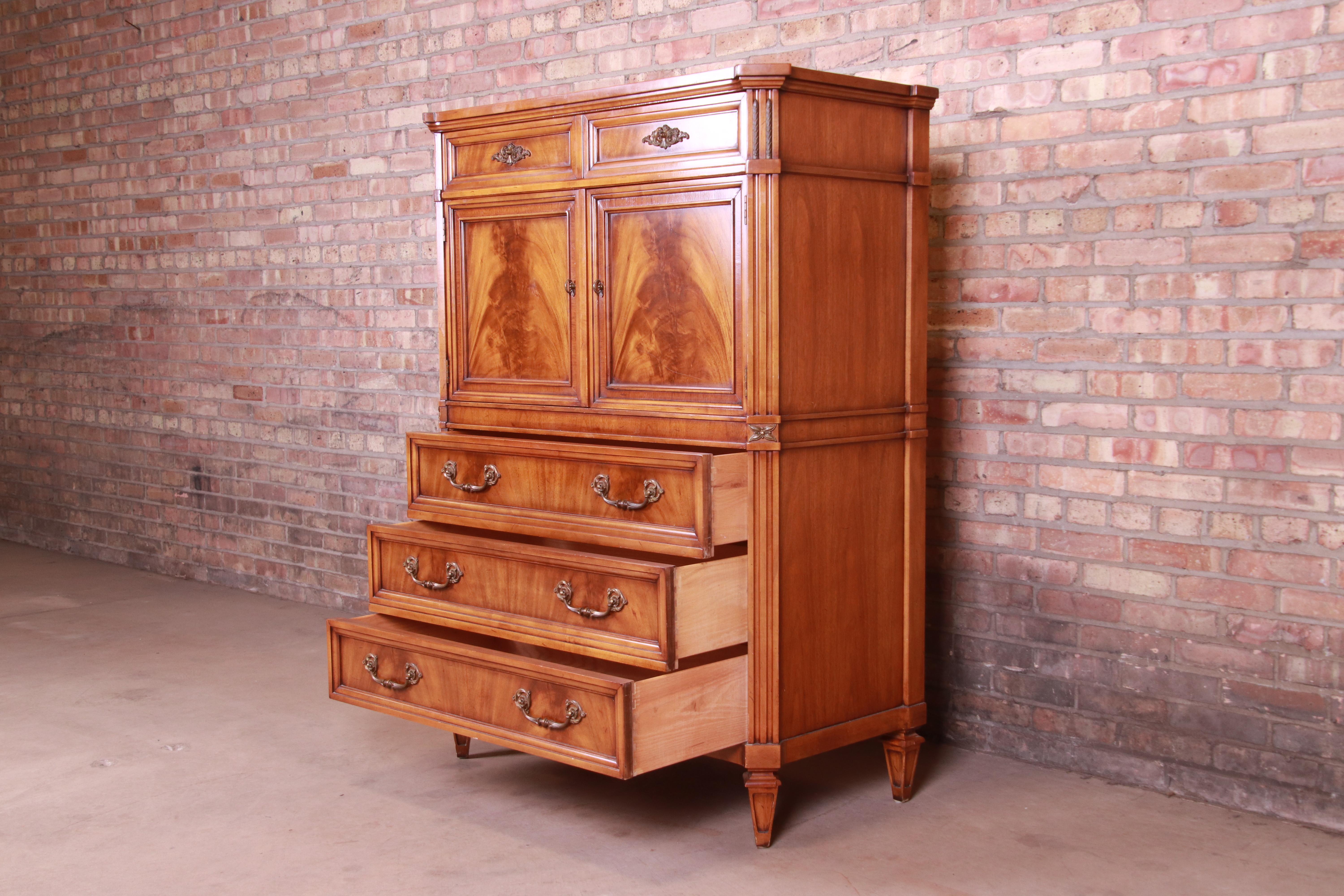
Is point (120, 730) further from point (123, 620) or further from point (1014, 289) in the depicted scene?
point (1014, 289)

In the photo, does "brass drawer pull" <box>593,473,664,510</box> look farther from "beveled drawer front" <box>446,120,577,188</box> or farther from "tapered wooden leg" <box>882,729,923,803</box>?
"tapered wooden leg" <box>882,729,923,803</box>

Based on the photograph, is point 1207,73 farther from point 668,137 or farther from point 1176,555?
point 668,137

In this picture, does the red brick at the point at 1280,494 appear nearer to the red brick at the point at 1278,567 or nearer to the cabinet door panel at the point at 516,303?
the red brick at the point at 1278,567

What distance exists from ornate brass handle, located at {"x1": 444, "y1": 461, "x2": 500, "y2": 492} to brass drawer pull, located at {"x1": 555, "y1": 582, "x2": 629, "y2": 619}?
0.36m

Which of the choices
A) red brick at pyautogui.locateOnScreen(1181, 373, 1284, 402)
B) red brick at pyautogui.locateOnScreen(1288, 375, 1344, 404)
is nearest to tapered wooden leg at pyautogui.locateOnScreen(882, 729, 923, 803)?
red brick at pyautogui.locateOnScreen(1181, 373, 1284, 402)

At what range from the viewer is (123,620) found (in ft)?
15.9

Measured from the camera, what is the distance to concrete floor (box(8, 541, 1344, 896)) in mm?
2592

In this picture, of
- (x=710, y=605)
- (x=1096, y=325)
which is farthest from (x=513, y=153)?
(x=1096, y=325)

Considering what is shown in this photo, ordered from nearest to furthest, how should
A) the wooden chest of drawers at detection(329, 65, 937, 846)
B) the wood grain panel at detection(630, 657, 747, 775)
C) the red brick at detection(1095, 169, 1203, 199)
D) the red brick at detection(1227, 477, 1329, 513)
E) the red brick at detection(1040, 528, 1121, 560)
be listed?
the wood grain panel at detection(630, 657, 747, 775), the wooden chest of drawers at detection(329, 65, 937, 846), the red brick at detection(1227, 477, 1329, 513), the red brick at detection(1095, 169, 1203, 199), the red brick at detection(1040, 528, 1121, 560)

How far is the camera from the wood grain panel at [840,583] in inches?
108

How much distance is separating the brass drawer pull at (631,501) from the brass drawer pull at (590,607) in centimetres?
18

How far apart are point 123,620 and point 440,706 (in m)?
2.46

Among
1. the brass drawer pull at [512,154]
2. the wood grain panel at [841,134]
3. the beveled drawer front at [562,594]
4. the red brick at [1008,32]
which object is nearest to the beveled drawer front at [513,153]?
the brass drawer pull at [512,154]

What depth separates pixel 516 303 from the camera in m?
3.08
